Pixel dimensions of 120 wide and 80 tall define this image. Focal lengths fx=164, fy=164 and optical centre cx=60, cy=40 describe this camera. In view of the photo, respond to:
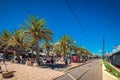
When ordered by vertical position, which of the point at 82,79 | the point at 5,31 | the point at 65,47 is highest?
the point at 5,31

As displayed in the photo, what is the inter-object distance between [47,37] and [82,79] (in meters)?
15.7

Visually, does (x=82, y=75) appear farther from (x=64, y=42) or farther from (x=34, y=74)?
(x=64, y=42)

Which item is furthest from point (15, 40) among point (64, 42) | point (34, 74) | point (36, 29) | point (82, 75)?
point (82, 75)

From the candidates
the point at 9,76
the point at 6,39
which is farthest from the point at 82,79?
the point at 6,39

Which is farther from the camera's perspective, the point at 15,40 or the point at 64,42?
the point at 64,42

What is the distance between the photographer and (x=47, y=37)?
30.5 metres

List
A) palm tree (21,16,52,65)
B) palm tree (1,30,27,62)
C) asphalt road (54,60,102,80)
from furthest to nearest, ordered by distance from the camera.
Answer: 1. palm tree (1,30,27,62)
2. palm tree (21,16,52,65)
3. asphalt road (54,60,102,80)

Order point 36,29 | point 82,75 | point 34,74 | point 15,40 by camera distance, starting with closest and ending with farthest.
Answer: point 34,74
point 82,75
point 36,29
point 15,40

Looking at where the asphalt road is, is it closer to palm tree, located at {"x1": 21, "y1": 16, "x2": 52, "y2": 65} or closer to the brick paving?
the brick paving

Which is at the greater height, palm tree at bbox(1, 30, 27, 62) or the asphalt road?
palm tree at bbox(1, 30, 27, 62)

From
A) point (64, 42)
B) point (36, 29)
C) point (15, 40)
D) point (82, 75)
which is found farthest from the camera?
point (64, 42)

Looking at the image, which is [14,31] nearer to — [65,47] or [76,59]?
[65,47]

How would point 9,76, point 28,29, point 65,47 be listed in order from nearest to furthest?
point 9,76
point 28,29
point 65,47

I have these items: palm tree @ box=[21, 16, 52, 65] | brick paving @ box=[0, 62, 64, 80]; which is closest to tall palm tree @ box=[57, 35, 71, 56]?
palm tree @ box=[21, 16, 52, 65]
